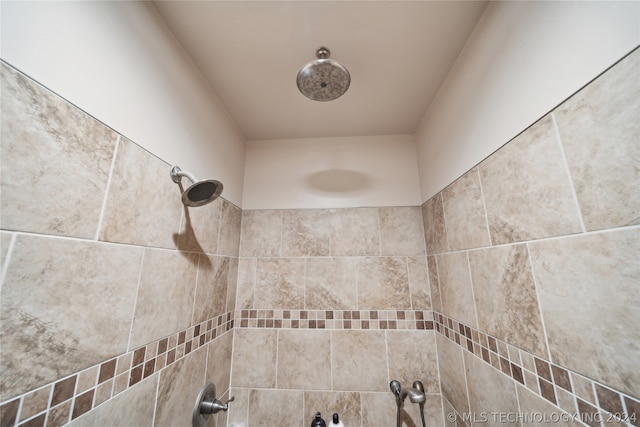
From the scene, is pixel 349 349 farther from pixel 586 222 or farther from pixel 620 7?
pixel 620 7

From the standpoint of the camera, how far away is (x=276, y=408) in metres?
1.15

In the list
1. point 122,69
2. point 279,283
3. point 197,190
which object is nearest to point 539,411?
point 279,283

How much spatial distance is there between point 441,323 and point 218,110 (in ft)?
5.11

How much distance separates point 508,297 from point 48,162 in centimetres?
119

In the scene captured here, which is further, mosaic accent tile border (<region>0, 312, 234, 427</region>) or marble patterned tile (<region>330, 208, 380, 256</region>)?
marble patterned tile (<region>330, 208, 380, 256</region>)

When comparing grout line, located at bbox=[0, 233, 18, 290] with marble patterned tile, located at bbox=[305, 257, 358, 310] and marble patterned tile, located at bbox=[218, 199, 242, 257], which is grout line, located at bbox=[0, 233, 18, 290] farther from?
marble patterned tile, located at bbox=[305, 257, 358, 310]

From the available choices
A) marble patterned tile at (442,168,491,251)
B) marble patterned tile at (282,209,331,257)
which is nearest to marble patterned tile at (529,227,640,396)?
marble patterned tile at (442,168,491,251)

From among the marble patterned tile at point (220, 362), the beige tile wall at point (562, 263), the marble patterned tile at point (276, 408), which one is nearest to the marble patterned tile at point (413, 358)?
the beige tile wall at point (562, 263)

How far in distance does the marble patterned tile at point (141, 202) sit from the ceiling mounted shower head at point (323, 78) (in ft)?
1.86

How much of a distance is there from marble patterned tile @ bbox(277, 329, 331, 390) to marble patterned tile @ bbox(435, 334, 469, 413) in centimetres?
56

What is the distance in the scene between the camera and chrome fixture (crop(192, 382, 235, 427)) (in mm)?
875

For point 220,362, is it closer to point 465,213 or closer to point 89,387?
point 89,387

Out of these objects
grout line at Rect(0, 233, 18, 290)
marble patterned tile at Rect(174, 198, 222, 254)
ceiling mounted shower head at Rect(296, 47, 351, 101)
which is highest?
ceiling mounted shower head at Rect(296, 47, 351, 101)

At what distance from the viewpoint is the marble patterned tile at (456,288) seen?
34.0 inches
